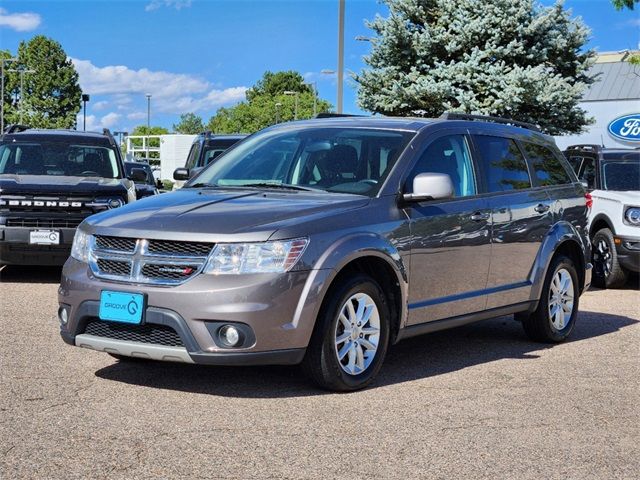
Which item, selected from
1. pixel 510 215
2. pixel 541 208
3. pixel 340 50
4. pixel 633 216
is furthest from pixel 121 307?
pixel 340 50

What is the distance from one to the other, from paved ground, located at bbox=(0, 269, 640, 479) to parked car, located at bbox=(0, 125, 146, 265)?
349 centimetres

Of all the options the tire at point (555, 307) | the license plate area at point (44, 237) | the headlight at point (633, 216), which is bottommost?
the tire at point (555, 307)

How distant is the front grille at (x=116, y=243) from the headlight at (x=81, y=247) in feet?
0.38

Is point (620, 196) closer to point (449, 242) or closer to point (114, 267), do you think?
point (449, 242)

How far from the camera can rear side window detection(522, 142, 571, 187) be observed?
28.1 ft

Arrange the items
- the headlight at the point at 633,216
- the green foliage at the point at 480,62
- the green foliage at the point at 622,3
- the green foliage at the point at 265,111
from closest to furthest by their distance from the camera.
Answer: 1. the headlight at the point at 633,216
2. the green foliage at the point at 622,3
3. the green foliage at the point at 480,62
4. the green foliage at the point at 265,111

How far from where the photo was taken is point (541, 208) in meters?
8.34

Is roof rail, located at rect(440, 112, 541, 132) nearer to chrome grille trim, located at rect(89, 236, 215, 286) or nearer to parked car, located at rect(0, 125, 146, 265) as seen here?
chrome grille trim, located at rect(89, 236, 215, 286)

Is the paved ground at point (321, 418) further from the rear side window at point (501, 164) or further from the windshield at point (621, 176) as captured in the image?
the windshield at point (621, 176)

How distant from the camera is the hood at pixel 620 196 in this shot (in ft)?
43.0

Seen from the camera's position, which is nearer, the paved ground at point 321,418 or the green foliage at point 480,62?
the paved ground at point 321,418

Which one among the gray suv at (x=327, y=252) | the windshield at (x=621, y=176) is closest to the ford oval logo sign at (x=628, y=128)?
the windshield at (x=621, y=176)

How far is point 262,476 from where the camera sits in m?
4.46

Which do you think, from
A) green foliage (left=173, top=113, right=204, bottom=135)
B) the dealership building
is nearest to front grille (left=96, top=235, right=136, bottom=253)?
the dealership building
